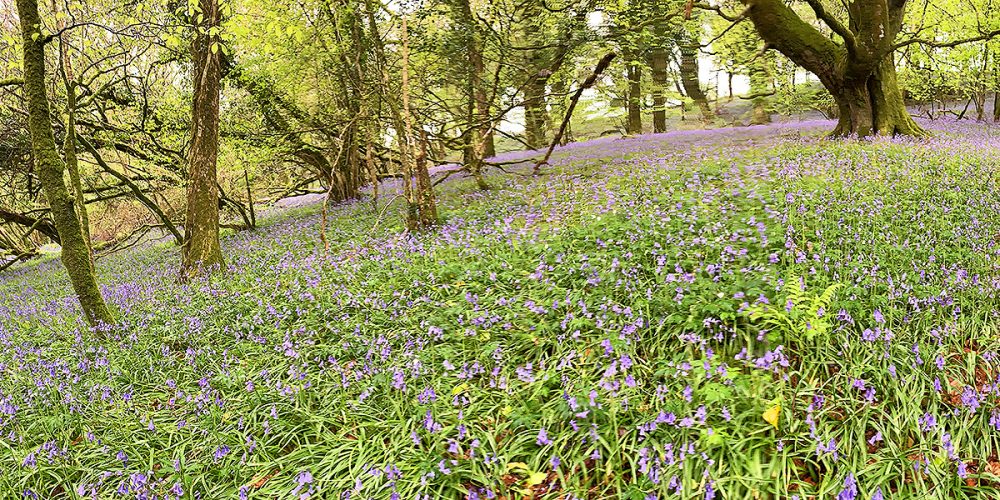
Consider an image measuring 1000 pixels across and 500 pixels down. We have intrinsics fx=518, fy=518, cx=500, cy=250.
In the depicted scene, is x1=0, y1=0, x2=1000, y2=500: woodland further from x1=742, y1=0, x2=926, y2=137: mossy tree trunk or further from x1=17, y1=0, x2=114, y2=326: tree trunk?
x1=742, y1=0, x2=926, y2=137: mossy tree trunk

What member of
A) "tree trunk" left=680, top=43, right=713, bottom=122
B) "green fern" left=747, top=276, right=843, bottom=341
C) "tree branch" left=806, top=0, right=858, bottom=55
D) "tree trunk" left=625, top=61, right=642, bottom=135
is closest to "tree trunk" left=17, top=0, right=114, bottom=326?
"green fern" left=747, top=276, right=843, bottom=341

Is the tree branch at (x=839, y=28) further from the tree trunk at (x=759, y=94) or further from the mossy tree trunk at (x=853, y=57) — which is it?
the tree trunk at (x=759, y=94)

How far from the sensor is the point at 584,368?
4082 millimetres

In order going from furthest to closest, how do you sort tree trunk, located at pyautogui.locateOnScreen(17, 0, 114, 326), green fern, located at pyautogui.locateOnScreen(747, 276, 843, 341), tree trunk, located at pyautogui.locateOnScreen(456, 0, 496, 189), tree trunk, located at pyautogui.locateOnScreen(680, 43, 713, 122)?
tree trunk, located at pyautogui.locateOnScreen(680, 43, 713, 122) < tree trunk, located at pyautogui.locateOnScreen(456, 0, 496, 189) < tree trunk, located at pyautogui.locateOnScreen(17, 0, 114, 326) < green fern, located at pyautogui.locateOnScreen(747, 276, 843, 341)

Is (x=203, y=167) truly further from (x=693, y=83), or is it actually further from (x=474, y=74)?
(x=693, y=83)

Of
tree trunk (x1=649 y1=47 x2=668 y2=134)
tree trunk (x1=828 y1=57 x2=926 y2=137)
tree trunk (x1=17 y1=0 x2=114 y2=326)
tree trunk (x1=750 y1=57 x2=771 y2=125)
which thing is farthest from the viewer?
tree trunk (x1=750 y1=57 x2=771 y2=125)

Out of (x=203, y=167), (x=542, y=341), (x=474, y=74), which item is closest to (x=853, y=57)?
(x=474, y=74)

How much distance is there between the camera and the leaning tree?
12.4 metres

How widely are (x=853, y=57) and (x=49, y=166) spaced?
15.6 metres

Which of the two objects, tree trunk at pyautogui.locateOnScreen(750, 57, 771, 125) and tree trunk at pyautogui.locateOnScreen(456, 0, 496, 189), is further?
tree trunk at pyautogui.locateOnScreen(750, 57, 771, 125)

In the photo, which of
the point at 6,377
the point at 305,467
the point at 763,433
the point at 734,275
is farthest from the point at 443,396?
the point at 6,377

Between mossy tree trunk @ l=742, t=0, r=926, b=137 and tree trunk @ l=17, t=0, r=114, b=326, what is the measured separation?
13.4 meters

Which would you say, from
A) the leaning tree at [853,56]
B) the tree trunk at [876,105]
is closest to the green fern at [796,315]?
the leaning tree at [853,56]

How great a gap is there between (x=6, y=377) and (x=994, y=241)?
34.1 ft
